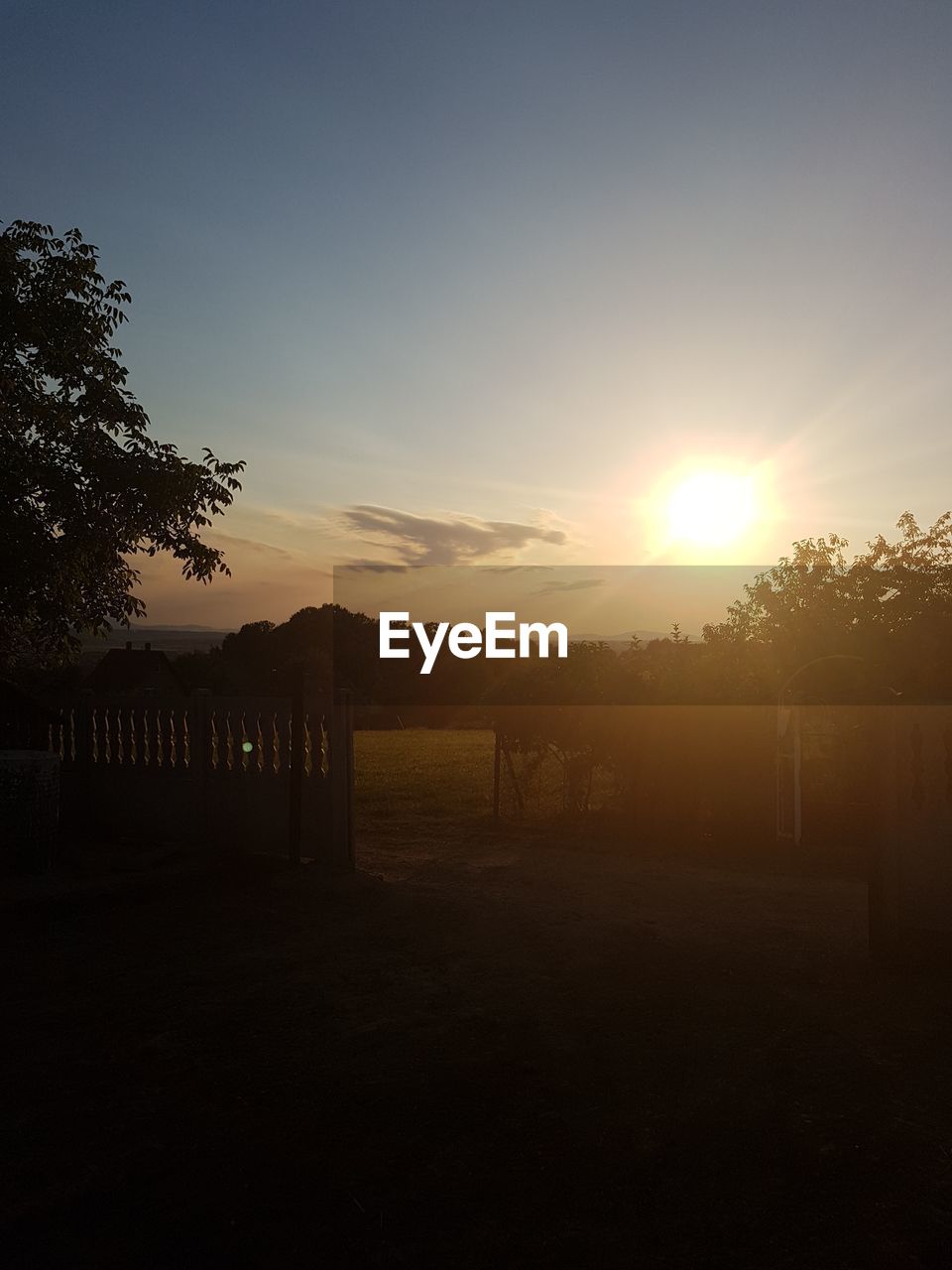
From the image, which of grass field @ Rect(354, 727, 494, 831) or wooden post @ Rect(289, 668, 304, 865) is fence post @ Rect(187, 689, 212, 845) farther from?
grass field @ Rect(354, 727, 494, 831)

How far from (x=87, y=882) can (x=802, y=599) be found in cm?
1506

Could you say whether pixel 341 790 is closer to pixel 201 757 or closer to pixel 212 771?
pixel 212 771

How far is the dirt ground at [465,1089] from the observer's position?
365 cm

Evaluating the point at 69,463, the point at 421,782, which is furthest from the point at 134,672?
the point at 69,463

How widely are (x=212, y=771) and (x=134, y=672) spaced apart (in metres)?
48.6

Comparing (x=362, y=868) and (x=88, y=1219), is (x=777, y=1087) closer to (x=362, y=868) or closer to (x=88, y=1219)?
(x=88, y=1219)

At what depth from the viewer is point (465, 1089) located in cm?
503

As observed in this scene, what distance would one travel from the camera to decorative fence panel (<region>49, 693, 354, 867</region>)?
35.9 ft

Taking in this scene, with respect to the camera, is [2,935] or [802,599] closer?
[2,935]

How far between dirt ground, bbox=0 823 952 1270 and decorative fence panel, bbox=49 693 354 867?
1.92 meters

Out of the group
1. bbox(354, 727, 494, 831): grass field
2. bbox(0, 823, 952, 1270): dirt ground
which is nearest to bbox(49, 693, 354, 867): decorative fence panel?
bbox(0, 823, 952, 1270): dirt ground

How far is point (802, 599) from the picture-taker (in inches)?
779

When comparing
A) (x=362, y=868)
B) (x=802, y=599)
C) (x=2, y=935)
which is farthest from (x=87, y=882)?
(x=802, y=599)

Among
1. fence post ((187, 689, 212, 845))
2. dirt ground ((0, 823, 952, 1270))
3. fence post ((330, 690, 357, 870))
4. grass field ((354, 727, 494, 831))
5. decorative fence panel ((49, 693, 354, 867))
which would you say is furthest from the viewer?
grass field ((354, 727, 494, 831))
